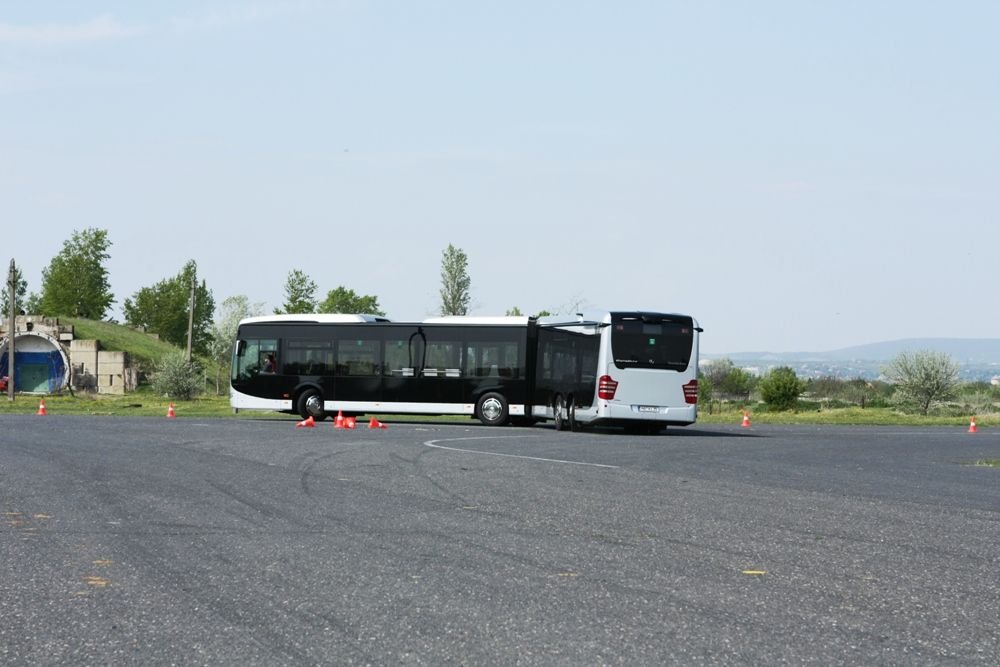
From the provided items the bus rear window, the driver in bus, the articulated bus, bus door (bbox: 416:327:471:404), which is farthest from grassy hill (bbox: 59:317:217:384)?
the bus rear window

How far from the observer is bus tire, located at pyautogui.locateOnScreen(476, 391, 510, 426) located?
37719 millimetres

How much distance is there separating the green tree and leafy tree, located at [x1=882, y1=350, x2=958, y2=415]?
6936cm

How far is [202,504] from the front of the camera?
13.1m

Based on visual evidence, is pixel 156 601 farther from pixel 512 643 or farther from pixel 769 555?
pixel 769 555

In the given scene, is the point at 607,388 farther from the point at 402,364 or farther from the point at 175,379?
the point at 175,379

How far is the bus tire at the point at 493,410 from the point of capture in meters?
37.7

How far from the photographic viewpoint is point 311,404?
128ft

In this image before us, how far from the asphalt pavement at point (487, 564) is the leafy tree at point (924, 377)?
50.2 meters

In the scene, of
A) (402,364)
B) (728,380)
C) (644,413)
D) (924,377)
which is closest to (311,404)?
(402,364)

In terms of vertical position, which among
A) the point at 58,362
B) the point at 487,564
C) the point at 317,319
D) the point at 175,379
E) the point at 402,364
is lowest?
the point at 487,564

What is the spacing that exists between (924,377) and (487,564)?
61743mm

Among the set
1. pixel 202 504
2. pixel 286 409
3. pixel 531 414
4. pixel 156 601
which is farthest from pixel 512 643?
pixel 286 409

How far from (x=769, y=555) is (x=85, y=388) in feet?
245

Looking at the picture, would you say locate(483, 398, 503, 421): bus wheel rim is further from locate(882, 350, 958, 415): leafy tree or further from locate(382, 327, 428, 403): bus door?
locate(882, 350, 958, 415): leafy tree
